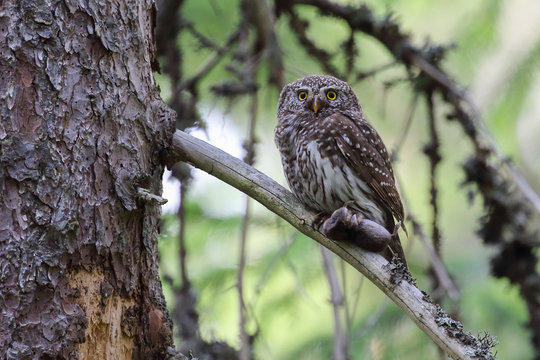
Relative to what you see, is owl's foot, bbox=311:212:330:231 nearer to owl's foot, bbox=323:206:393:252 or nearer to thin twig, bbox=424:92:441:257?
owl's foot, bbox=323:206:393:252

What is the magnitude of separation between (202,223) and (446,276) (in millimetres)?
1706

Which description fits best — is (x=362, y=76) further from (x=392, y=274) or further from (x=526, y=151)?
(x=526, y=151)

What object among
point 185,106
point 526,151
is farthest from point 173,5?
point 526,151

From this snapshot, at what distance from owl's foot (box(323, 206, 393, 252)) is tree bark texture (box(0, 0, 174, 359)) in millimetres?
671

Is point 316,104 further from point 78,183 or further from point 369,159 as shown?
point 78,183

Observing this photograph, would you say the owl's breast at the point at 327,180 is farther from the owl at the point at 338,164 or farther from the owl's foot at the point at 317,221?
the owl's foot at the point at 317,221

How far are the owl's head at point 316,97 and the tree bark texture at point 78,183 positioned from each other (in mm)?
1390

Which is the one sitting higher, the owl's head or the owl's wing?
the owl's head

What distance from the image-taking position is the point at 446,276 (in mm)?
3385

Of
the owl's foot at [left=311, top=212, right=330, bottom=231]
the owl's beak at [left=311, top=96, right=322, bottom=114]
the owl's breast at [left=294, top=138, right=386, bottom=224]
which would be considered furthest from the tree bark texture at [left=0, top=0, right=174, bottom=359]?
the owl's beak at [left=311, top=96, right=322, bottom=114]

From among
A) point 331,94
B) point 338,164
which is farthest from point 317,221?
point 331,94

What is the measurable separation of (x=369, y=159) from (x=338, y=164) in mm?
180

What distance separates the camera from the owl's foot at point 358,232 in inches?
94.2

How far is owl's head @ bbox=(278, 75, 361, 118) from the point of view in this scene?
3.70 metres
